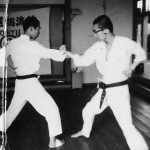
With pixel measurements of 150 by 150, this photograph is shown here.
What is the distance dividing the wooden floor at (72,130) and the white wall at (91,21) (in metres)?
2.30

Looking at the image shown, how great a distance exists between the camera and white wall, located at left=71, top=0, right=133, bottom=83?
8.12 m

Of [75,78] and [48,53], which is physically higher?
[48,53]

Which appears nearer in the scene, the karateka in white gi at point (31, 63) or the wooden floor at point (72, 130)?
the karateka in white gi at point (31, 63)

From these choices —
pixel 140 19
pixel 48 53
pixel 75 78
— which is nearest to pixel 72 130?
pixel 48 53

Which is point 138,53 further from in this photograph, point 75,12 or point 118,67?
point 75,12

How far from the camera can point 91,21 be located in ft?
26.8

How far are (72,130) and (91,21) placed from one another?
4480mm

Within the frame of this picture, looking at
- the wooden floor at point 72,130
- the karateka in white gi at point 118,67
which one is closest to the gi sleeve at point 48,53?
the karateka in white gi at point 118,67

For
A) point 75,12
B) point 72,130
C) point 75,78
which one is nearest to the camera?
point 72,130

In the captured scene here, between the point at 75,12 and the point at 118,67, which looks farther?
the point at 75,12

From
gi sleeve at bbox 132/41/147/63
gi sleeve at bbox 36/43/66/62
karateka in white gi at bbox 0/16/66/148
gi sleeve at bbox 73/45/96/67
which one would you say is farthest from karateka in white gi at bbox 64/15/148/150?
karateka in white gi at bbox 0/16/66/148

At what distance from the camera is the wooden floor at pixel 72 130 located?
149 inches

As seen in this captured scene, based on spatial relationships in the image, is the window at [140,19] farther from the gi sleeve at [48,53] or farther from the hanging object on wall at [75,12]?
the gi sleeve at [48,53]

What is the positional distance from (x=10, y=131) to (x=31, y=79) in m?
1.28
